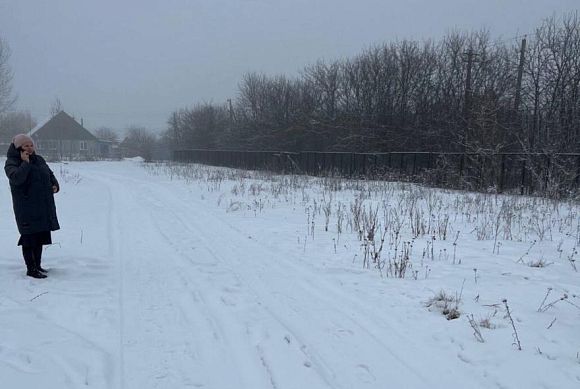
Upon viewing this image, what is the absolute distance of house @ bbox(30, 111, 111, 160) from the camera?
71438mm

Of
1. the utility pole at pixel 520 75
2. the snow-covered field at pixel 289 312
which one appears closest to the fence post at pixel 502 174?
the utility pole at pixel 520 75

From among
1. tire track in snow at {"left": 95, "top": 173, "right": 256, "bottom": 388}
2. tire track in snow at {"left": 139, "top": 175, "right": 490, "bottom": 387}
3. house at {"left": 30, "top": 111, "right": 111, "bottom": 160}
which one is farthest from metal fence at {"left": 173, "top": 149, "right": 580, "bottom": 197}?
house at {"left": 30, "top": 111, "right": 111, "bottom": 160}

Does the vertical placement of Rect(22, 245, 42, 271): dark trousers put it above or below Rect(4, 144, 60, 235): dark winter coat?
below

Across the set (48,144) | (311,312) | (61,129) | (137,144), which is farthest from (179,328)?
(137,144)

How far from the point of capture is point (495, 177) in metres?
17.9

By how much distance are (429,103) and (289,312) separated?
30.2 metres

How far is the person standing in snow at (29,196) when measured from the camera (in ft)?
17.7

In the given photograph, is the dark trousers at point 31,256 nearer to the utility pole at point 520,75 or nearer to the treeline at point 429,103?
the treeline at point 429,103

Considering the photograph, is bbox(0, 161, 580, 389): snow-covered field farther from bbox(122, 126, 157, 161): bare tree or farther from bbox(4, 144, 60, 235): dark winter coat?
bbox(122, 126, 157, 161): bare tree

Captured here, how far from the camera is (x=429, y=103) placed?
104 feet

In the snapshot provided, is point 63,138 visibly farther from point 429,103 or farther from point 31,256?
point 31,256

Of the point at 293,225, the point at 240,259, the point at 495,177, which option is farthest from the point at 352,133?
the point at 240,259

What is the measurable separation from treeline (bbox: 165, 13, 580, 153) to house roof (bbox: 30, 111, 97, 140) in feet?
125

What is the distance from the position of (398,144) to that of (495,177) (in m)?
14.1
